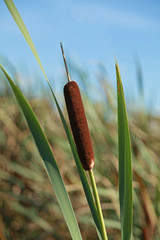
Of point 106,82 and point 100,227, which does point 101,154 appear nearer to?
point 106,82

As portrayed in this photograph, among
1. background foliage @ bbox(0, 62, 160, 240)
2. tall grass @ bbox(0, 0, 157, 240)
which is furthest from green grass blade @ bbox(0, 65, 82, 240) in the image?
background foliage @ bbox(0, 62, 160, 240)

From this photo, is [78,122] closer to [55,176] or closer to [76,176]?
[55,176]

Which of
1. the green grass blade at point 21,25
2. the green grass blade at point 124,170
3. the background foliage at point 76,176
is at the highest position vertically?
the green grass blade at point 21,25

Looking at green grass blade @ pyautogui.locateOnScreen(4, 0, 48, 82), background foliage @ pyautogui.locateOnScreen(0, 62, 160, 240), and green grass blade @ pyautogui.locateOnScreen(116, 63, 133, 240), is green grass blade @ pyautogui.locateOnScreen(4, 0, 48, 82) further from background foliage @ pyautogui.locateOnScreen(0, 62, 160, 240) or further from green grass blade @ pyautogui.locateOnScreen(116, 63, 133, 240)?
background foliage @ pyautogui.locateOnScreen(0, 62, 160, 240)

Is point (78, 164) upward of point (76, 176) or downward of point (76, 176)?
upward

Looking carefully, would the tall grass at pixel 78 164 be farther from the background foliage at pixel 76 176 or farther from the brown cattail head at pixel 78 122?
the background foliage at pixel 76 176

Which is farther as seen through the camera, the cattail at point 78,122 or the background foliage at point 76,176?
the background foliage at point 76,176

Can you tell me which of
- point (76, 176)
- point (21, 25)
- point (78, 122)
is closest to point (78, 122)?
point (78, 122)

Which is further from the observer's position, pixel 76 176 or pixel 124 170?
pixel 76 176

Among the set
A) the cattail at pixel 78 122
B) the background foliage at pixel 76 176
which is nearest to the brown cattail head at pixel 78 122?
the cattail at pixel 78 122
